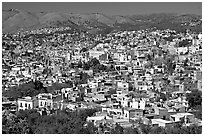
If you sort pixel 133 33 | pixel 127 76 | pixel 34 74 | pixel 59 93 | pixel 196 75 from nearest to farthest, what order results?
pixel 59 93 < pixel 196 75 < pixel 127 76 < pixel 34 74 < pixel 133 33

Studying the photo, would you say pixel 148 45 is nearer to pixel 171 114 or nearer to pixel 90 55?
pixel 90 55

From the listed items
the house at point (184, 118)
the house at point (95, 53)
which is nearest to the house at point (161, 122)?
the house at point (184, 118)

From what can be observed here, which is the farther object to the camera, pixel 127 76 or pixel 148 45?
pixel 148 45

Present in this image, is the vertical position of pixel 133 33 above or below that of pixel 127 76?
above

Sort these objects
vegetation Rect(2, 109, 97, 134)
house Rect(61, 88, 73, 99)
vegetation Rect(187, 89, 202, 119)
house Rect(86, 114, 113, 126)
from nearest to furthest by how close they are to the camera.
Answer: vegetation Rect(2, 109, 97, 134)
house Rect(86, 114, 113, 126)
vegetation Rect(187, 89, 202, 119)
house Rect(61, 88, 73, 99)

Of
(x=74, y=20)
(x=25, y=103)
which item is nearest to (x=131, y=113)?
(x=25, y=103)

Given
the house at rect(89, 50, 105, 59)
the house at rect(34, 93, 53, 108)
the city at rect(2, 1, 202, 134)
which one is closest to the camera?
the city at rect(2, 1, 202, 134)

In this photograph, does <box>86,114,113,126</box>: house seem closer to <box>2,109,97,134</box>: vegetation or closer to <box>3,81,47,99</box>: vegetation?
<box>2,109,97,134</box>: vegetation

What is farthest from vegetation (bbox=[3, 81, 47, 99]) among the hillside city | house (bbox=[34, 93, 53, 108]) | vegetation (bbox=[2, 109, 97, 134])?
vegetation (bbox=[2, 109, 97, 134])

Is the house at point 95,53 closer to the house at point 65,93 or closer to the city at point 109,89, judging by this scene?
the city at point 109,89

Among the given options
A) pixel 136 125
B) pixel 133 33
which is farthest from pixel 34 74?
pixel 133 33
